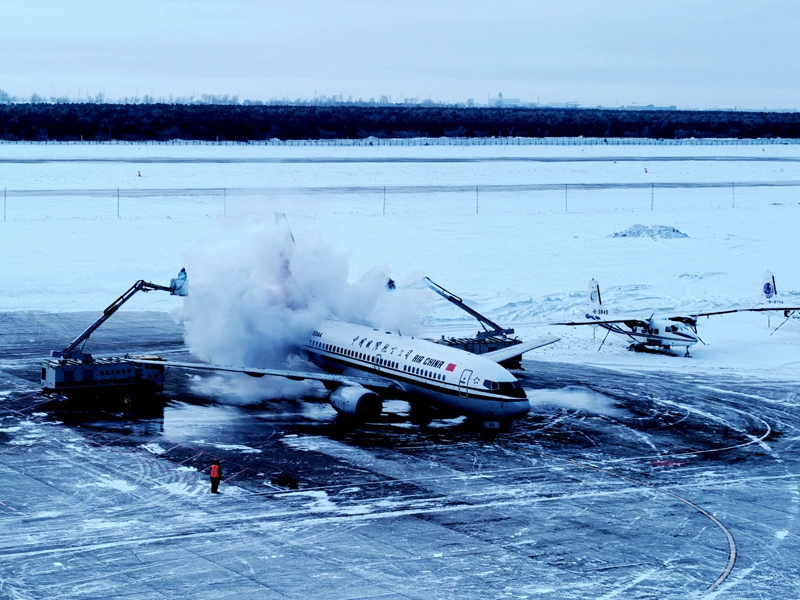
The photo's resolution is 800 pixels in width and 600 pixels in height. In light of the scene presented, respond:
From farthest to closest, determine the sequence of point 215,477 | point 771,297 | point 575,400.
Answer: point 771,297
point 575,400
point 215,477

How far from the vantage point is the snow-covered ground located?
7244 cm

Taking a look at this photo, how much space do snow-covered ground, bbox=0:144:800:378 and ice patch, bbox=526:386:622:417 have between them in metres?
9.35

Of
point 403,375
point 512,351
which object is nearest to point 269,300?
point 403,375

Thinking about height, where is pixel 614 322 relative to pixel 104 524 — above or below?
above

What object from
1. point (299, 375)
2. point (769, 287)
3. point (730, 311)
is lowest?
point (299, 375)

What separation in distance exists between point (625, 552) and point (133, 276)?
58.4 metres

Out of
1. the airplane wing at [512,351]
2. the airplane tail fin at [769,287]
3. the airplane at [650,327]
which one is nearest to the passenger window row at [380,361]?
the airplane wing at [512,351]

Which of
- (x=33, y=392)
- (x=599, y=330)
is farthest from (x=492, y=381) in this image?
(x=599, y=330)

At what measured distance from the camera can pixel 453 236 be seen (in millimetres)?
103688

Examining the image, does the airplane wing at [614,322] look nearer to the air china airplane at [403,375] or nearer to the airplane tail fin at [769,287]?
the air china airplane at [403,375]

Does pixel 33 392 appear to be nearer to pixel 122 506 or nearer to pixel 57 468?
pixel 57 468

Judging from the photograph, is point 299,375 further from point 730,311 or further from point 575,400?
point 730,311

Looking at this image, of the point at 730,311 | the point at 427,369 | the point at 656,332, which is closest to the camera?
the point at 427,369

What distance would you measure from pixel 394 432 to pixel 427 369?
3262mm
